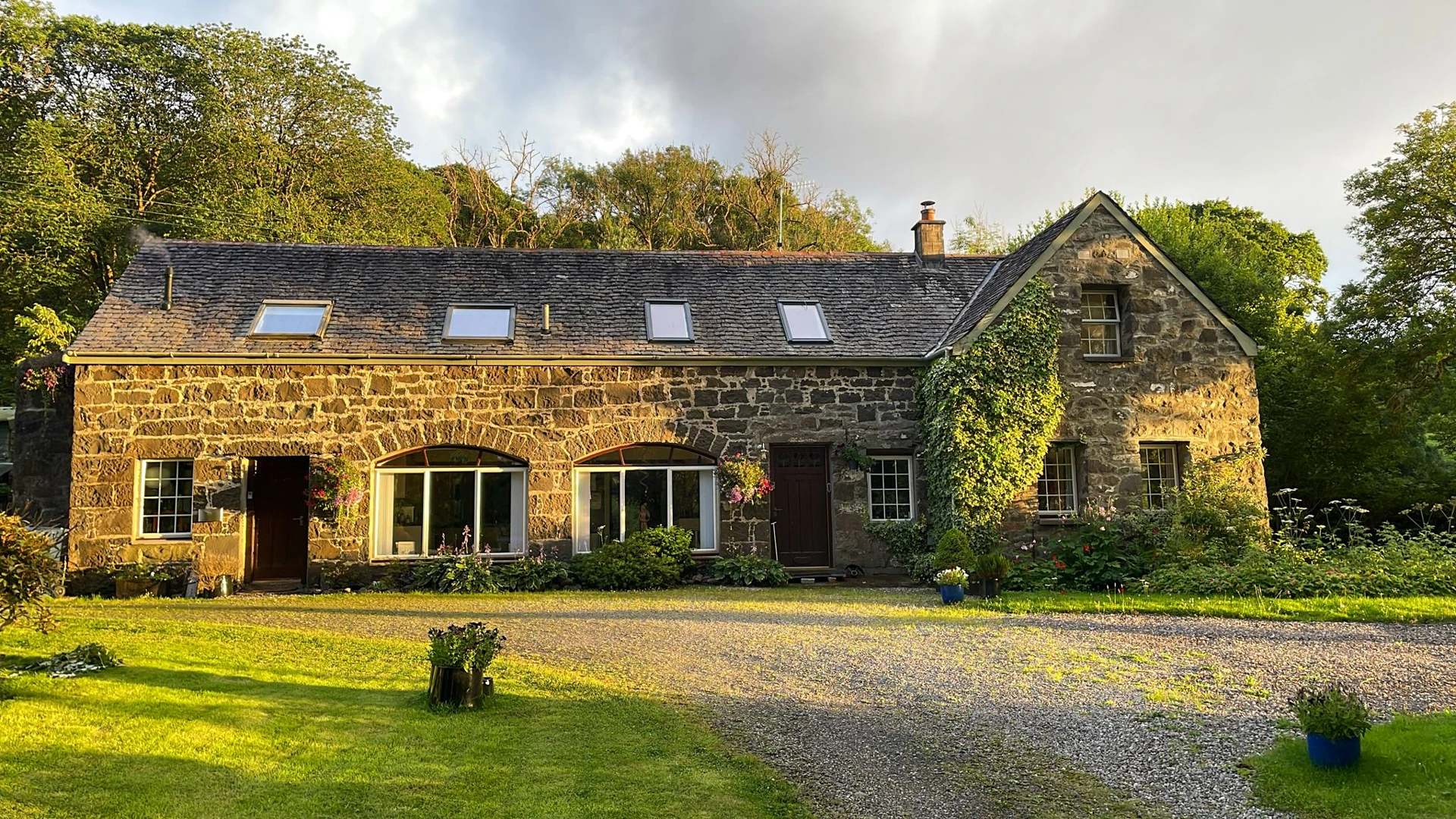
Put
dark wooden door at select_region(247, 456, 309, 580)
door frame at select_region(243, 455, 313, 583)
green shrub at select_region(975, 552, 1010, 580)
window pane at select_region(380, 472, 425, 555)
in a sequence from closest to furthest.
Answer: green shrub at select_region(975, 552, 1010, 580)
door frame at select_region(243, 455, 313, 583)
window pane at select_region(380, 472, 425, 555)
dark wooden door at select_region(247, 456, 309, 580)

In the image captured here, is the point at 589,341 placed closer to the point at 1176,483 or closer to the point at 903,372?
the point at 903,372

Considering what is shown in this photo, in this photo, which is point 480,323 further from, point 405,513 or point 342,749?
point 342,749

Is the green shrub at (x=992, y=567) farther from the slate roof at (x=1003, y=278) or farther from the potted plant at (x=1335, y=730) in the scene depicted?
the potted plant at (x=1335, y=730)

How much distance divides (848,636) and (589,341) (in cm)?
789

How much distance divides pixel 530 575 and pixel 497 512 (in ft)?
4.80

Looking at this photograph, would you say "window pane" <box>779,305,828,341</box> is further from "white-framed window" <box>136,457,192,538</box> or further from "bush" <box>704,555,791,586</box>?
"white-framed window" <box>136,457,192,538</box>

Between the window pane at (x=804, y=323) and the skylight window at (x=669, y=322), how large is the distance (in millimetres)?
1850

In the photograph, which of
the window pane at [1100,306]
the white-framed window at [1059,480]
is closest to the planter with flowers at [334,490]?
the white-framed window at [1059,480]

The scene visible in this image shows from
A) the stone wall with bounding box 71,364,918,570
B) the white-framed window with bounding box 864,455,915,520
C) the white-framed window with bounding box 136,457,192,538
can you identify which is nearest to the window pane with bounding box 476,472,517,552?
the stone wall with bounding box 71,364,918,570

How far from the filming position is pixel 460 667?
6.91 metres

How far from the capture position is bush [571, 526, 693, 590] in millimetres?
14750

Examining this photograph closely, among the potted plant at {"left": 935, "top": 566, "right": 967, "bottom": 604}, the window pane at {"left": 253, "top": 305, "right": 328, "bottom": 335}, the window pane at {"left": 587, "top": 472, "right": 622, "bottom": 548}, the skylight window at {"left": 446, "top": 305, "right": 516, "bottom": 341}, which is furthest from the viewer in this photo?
the skylight window at {"left": 446, "top": 305, "right": 516, "bottom": 341}

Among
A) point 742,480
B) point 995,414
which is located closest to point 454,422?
point 742,480

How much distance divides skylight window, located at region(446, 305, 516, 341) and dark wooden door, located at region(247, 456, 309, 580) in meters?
3.34
